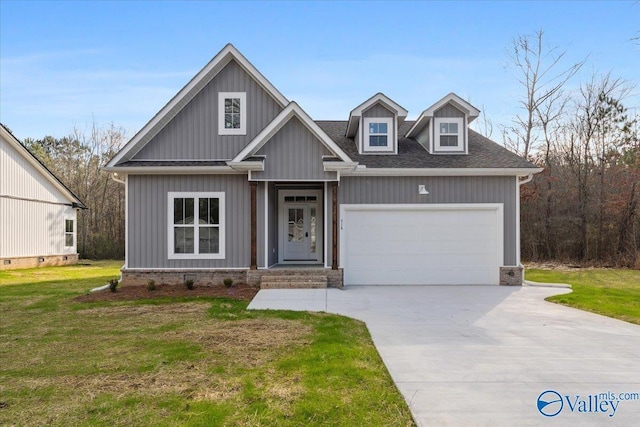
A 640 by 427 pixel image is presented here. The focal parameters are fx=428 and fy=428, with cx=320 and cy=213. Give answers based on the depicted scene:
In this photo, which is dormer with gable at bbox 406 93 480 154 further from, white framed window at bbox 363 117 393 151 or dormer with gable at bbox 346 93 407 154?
white framed window at bbox 363 117 393 151

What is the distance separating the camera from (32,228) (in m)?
19.6

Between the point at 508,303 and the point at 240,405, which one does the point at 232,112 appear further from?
the point at 240,405

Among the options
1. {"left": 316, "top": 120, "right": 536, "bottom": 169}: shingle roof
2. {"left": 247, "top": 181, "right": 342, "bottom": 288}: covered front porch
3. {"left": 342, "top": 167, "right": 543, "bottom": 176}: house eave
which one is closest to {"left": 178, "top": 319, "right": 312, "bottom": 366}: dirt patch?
{"left": 247, "top": 181, "right": 342, "bottom": 288}: covered front porch

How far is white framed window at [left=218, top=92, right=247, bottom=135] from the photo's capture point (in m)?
12.5

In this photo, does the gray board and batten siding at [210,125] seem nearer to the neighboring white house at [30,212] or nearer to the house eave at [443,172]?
the house eave at [443,172]

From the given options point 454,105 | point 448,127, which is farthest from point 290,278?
point 454,105

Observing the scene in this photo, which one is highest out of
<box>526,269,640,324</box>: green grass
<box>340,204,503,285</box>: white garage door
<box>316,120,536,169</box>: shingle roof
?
<box>316,120,536,169</box>: shingle roof

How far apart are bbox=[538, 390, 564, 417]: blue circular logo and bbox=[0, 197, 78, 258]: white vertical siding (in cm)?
2051

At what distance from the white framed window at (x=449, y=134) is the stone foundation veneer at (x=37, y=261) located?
1802cm

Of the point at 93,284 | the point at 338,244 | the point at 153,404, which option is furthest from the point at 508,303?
the point at 93,284

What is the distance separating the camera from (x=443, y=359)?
536cm

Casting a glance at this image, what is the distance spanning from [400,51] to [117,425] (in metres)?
14.8

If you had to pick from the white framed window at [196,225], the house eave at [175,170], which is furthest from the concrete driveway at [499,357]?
the house eave at [175,170]

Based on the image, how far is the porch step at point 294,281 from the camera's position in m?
11.4
